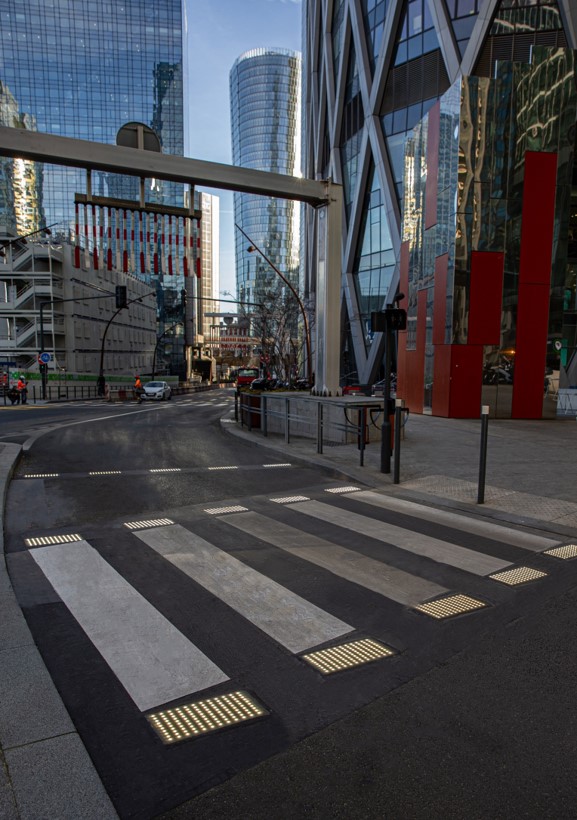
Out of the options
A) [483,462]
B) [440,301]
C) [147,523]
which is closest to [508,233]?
[440,301]

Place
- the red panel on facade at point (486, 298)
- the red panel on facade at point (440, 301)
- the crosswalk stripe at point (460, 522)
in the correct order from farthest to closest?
the red panel on facade at point (440, 301)
the red panel on facade at point (486, 298)
the crosswalk stripe at point (460, 522)

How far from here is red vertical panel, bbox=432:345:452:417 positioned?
1889 centimetres

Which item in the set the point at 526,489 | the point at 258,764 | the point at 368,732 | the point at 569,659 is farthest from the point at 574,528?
the point at 258,764

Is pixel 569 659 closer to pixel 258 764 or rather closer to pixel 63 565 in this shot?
pixel 258 764

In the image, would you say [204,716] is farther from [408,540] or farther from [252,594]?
[408,540]

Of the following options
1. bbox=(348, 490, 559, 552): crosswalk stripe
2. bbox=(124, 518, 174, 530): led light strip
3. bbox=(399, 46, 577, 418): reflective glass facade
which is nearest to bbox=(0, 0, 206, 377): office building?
bbox=(399, 46, 577, 418): reflective glass facade

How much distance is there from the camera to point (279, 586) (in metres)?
4.43

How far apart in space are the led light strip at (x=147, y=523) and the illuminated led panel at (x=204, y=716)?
11.5 feet

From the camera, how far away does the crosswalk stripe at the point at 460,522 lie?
570 cm

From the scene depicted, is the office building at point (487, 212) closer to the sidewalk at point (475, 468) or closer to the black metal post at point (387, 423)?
the sidewalk at point (475, 468)

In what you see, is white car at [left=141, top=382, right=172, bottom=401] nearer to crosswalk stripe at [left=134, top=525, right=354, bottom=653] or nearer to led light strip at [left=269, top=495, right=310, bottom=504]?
led light strip at [left=269, top=495, right=310, bottom=504]

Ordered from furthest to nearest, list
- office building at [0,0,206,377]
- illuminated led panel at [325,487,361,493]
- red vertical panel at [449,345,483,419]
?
office building at [0,0,206,377] < red vertical panel at [449,345,483,419] < illuminated led panel at [325,487,361,493]

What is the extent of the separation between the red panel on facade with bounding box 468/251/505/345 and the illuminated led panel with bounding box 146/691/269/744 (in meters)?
17.7

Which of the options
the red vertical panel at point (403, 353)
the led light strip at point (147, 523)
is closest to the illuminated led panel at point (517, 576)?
the led light strip at point (147, 523)
